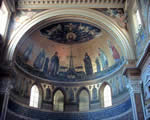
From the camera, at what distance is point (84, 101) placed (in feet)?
79.2

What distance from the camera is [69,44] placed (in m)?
25.2

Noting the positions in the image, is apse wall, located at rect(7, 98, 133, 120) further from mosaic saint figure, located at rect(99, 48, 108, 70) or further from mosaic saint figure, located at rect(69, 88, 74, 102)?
mosaic saint figure, located at rect(99, 48, 108, 70)

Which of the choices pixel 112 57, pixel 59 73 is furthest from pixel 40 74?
pixel 112 57

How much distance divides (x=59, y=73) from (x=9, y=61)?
7.25 meters

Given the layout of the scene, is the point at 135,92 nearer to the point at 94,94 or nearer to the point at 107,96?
the point at 107,96

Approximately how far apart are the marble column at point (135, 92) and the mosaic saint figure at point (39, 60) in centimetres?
977

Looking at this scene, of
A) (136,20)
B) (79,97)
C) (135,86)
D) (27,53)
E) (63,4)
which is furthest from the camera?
(79,97)

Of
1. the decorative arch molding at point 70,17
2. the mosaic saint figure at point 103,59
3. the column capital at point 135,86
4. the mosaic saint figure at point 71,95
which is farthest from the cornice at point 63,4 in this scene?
the mosaic saint figure at point 71,95

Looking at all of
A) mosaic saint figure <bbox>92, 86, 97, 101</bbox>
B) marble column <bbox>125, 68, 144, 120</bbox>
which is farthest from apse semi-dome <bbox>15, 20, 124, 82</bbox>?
marble column <bbox>125, 68, 144, 120</bbox>

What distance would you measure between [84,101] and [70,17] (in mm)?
8841

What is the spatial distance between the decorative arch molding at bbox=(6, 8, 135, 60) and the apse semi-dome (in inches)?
29.3

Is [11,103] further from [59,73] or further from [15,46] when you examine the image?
[59,73]

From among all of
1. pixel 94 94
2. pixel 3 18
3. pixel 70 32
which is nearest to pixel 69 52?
pixel 70 32

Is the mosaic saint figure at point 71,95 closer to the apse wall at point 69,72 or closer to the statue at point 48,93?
the apse wall at point 69,72
